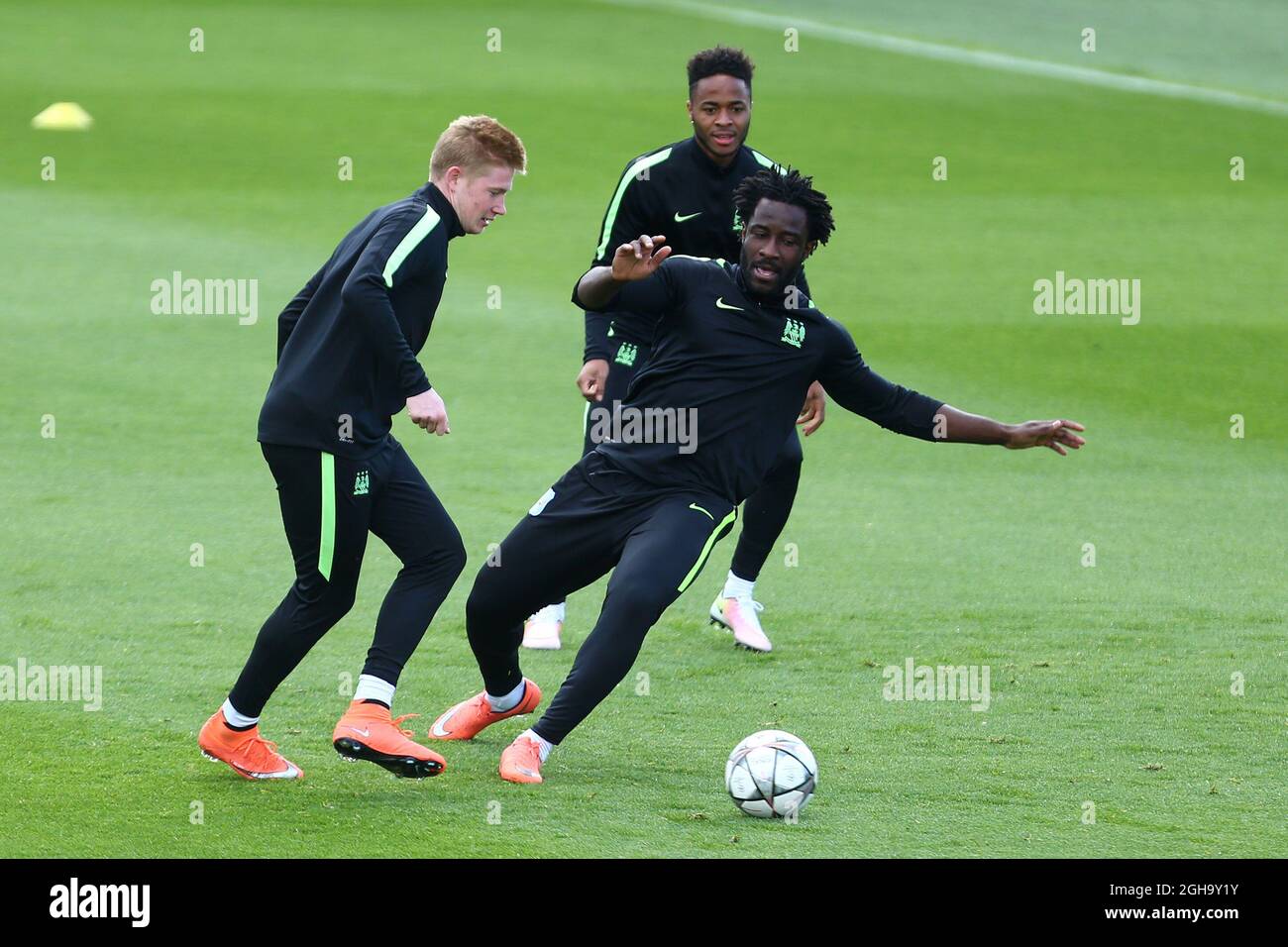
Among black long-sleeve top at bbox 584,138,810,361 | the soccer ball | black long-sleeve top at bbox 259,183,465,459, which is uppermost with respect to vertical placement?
black long-sleeve top at bbox 584,138,810,361

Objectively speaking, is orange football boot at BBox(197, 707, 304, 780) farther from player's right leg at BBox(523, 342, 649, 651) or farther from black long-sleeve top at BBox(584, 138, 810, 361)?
black long-sleeve top at BBox(584, 138, 810, 361)

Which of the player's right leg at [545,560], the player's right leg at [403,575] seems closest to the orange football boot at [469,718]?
the player's right leg at [545,560]

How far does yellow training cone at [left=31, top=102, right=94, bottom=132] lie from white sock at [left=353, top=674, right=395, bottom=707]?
20.8 meters

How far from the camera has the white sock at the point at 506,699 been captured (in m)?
6.46

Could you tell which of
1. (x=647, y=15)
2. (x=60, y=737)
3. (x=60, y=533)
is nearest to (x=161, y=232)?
(x=60, y=533)

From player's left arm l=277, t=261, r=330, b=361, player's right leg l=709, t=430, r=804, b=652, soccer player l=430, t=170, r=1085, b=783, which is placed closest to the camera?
player's left arm l=277, t=261, r=330, b=361

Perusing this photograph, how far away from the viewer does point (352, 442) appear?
5797 millimetres

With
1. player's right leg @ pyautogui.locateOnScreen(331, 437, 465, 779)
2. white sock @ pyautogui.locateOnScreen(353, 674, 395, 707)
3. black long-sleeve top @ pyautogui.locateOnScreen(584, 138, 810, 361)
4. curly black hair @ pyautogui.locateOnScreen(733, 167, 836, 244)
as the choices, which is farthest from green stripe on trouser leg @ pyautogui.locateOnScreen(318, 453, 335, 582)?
black long-sleeve top @ pyautogui.locateOnScreen(584, 138, 810, 361)

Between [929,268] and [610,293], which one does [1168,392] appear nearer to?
[929,268]

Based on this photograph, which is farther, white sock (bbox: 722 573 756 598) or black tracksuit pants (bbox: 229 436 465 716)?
white sock (bbox: 722 573 756 598)

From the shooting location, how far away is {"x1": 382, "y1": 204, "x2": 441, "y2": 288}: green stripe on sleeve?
18.5 feet

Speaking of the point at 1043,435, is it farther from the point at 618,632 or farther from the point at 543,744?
the point at 543,744

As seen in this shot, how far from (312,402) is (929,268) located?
43.6 ft

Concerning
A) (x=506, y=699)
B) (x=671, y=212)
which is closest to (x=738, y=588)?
(x=671, y=212)
